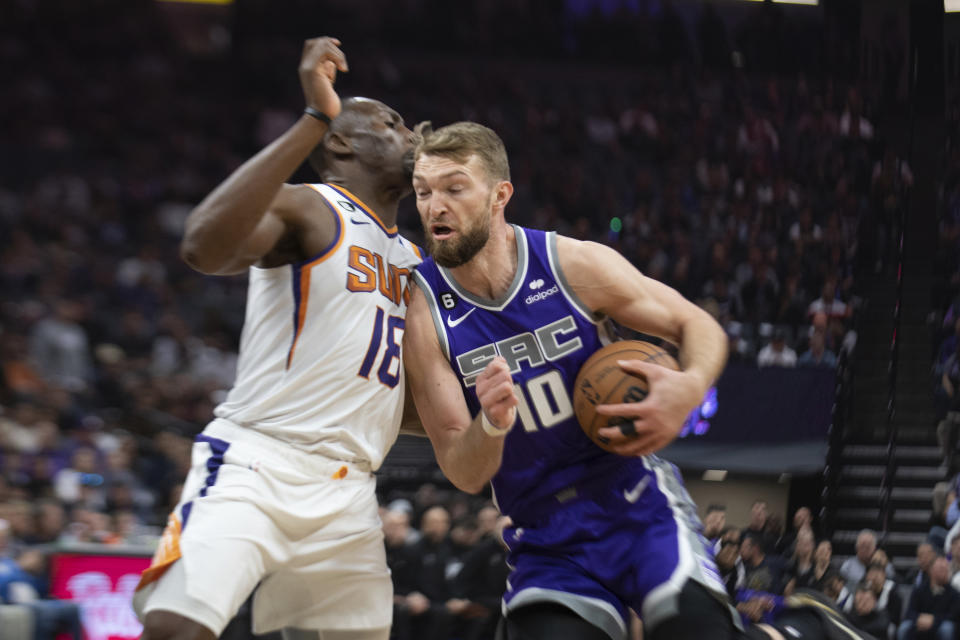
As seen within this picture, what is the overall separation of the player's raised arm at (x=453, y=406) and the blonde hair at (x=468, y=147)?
50 centimetres

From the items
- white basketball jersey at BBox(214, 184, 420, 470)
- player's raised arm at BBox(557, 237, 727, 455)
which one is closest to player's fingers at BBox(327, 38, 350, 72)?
white basketball jersey at BBox(214, 184, 420, 470)

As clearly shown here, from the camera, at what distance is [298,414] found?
3.60 m

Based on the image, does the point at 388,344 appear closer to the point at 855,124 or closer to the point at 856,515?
the point at 856,515

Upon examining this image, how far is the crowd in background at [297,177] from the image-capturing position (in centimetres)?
1130

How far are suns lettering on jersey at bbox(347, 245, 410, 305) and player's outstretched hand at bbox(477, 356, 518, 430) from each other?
0.89 meters

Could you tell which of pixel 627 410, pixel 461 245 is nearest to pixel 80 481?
pixel 461 245

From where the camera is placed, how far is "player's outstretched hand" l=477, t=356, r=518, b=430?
2939mm

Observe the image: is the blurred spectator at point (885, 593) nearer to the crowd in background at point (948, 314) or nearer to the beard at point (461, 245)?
the crowd in background at point (948, 314)

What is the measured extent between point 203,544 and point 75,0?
53.7 feet

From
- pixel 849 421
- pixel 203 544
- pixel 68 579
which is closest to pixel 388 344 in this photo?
pixel 203 544

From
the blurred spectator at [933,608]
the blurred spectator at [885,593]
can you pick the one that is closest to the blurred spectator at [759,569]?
the blurred spectator at [885,593]

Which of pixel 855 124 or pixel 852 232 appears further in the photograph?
pixel 855 124

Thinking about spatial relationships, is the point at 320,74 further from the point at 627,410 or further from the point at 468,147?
the point at 627,410

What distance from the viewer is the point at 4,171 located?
15.2 m
